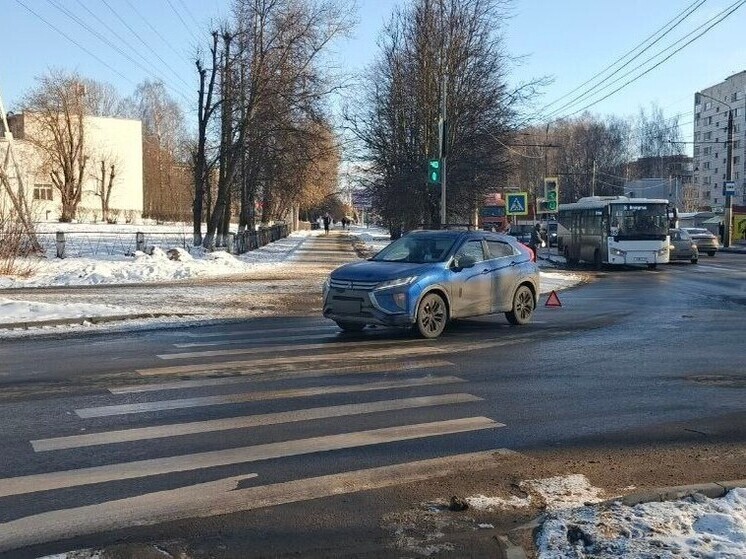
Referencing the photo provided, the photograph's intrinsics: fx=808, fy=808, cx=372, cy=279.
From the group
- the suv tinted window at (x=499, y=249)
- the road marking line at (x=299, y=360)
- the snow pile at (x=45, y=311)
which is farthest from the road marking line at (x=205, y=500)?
the snow pile at (x=45, y=311)

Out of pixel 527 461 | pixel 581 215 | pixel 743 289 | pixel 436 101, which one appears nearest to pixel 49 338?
pixel 527 461

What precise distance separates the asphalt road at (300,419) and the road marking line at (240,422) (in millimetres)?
29

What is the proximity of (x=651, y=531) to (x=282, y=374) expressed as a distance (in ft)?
18.8

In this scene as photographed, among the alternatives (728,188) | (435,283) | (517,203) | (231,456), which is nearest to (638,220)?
(517,203)

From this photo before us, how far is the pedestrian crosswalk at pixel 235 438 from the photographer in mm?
5273

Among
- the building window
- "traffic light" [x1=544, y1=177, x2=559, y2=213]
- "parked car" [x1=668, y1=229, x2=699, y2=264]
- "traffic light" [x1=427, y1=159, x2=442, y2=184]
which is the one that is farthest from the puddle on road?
the building window

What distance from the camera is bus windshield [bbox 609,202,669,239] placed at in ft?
106

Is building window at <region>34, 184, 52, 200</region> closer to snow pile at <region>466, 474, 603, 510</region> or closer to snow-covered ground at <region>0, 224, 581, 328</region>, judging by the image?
snow-covered ground at <region>0, 224, 581, 328</region>

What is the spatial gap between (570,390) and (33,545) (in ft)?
19.8

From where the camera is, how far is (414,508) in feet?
17.1

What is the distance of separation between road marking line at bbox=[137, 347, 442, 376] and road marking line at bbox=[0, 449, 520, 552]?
437 cm

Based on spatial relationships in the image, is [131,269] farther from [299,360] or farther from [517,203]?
[299,360]

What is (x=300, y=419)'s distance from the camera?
748cm

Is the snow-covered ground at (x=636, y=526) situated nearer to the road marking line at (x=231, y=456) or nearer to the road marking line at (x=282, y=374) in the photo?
the road marking line at (x=231, y=456)
